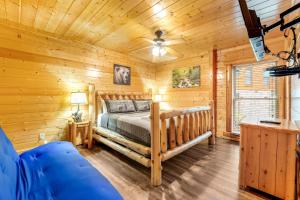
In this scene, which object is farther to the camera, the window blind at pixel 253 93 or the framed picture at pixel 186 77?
the framed picture at pixel 186 77

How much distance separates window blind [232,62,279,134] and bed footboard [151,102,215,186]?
1.05m

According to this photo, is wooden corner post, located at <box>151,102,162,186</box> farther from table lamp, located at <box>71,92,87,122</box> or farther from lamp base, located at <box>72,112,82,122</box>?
lamp base, located at <box>72,112,82,122</box>

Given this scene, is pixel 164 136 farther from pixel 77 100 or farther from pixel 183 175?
pixel 77 100

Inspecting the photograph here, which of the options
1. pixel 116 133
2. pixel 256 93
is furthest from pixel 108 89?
pixel 256 93

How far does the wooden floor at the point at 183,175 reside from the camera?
1852 mm

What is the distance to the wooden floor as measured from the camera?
185cm

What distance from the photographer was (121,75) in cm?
456

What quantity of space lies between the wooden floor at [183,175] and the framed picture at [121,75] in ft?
6.65

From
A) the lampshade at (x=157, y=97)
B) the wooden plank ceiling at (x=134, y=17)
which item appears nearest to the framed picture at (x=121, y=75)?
the wooden plank ceiling at (x=134, y=17)

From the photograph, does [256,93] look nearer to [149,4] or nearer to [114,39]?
[149,4]

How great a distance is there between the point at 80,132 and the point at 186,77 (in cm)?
339

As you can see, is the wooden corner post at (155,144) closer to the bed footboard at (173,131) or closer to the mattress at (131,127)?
the bed footboard at (173,131)

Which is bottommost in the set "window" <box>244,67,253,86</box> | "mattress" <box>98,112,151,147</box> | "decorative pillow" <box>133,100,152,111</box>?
"mattress" <box>98,112,151,147</box>

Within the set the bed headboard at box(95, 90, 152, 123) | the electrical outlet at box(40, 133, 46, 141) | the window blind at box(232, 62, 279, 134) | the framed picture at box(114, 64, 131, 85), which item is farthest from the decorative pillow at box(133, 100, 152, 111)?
the window blind at box(232, 62, 279, 134)
